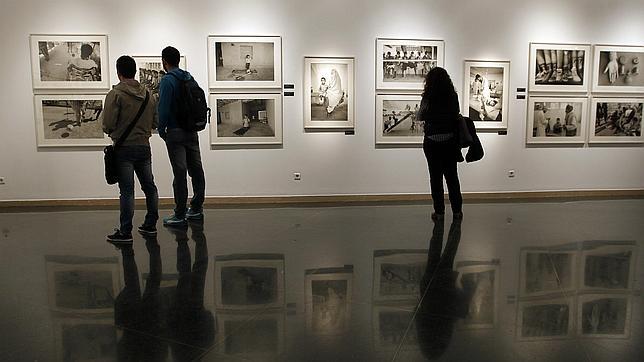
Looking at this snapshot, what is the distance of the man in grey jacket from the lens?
7.33 metres

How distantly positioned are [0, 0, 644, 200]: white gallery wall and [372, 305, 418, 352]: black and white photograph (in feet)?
24.1

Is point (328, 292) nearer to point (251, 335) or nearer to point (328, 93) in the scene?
point (251, 335)

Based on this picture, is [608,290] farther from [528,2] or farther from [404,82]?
[528,2]

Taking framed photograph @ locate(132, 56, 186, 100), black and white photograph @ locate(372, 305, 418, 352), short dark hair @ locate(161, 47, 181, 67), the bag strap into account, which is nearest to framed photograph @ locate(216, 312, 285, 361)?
black and white photograph @ locate(372, 305, 418, 352)

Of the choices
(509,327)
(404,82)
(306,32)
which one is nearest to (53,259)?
(509,327)

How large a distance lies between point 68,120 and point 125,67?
195 inches

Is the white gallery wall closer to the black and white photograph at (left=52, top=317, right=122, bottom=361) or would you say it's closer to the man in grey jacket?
the man in grey jacket

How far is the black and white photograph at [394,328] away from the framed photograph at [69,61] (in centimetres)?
929

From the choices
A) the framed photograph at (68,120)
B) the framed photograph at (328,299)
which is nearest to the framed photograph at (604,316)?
the framed photograph at (328,299)

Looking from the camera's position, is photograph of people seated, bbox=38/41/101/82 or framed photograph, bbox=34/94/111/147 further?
framed photograph, bbox=34/94/111/147

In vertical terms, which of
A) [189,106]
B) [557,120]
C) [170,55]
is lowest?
[557,120]

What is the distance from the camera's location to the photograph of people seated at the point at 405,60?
11898 millimetres

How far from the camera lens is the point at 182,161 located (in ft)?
28.0

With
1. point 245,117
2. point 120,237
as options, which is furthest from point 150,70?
point 120,237
